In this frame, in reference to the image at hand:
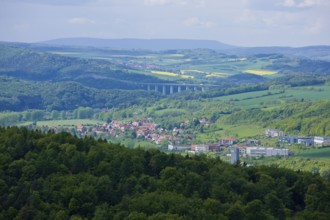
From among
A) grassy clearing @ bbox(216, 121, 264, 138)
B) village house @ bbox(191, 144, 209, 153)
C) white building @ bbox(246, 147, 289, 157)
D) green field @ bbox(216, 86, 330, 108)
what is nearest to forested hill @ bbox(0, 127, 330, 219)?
white building @ bbox(246, 147, 289, 157)

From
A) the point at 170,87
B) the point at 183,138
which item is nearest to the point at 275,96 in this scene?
the point at 183,138

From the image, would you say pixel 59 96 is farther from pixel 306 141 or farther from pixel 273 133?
pixel 306 141

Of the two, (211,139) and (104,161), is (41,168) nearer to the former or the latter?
(104,161)

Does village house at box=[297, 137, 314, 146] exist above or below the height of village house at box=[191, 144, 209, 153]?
above

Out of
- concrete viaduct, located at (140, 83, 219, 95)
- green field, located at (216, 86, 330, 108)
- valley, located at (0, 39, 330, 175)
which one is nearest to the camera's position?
valley, located at (0, 39, 330, 175)

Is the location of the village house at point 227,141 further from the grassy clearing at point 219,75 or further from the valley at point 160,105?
the grassy clearing at point 219,75

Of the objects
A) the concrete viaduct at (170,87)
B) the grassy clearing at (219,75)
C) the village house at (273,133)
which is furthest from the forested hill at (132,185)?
the grassy clearing at (219,75)

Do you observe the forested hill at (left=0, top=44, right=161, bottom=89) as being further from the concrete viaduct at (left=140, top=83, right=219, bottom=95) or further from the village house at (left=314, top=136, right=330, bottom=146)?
the village house at (left=314, top=136, right=330, bottom=146)
